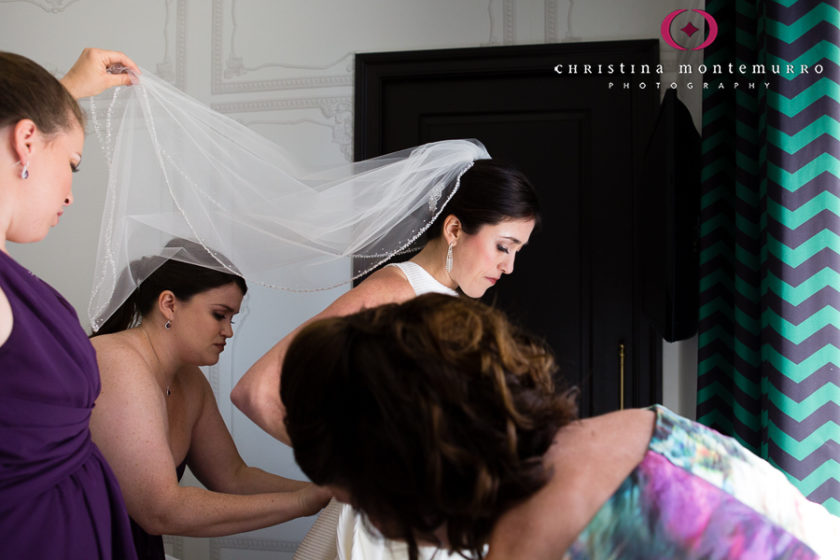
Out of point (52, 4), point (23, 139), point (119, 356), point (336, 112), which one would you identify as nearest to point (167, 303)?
point (119, 356)

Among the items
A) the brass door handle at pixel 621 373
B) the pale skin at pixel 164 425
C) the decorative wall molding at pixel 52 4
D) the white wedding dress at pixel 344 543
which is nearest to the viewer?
the white wedding dress at pixel 344 543

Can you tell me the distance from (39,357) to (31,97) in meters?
0.46

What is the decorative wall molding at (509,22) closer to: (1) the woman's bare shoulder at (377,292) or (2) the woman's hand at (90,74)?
(1) the woman's bare shoulder at (377,292)

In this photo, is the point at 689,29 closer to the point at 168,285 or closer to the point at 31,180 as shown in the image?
the point at 168,285

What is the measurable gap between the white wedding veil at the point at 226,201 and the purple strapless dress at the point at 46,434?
0.35m

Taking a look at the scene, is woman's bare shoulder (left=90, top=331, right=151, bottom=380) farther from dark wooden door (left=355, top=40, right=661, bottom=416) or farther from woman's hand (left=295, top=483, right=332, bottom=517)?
dark wooden door (left=355, top=40, right=661, bottom=416)

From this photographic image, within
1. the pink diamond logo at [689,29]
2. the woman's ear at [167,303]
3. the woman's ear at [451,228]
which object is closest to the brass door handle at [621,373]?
→ the woman's ear at [451,228]

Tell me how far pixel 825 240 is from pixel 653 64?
1595 millimetres

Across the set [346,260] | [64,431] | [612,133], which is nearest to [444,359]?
[64,431]

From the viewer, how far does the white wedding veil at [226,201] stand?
5.58ft

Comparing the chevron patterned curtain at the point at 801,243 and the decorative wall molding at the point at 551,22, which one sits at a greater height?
the decorative wall molding at the point at 551,22

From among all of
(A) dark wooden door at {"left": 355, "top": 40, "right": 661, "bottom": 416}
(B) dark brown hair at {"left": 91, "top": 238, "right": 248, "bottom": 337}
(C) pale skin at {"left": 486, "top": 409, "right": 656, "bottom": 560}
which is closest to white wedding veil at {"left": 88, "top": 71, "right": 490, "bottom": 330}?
(B) dark brown hair at {"left": 91, "top": 238, "right": 248, "bottom": 337}

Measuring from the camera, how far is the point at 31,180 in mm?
1231

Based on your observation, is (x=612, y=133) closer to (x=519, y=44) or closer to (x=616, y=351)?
(x=519, y=44)
